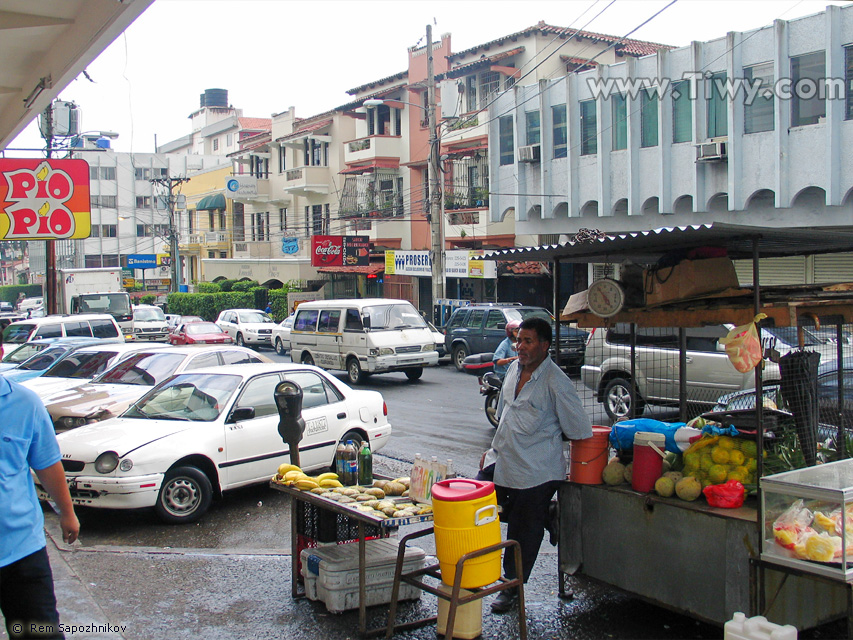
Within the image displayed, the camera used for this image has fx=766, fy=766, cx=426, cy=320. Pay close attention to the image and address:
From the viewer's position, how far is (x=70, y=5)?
5191 mm

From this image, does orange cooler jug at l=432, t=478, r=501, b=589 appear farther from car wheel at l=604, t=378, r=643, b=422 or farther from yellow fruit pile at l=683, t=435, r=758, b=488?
car wheel at l=604, t=378, r=643, b=422

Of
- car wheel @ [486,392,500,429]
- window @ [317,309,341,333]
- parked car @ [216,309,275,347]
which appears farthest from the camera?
parked car @ [216,309,275,347]

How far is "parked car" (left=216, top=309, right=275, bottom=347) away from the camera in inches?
1209

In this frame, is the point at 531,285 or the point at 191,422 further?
the point at 531,285

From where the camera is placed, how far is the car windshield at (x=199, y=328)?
2572 cm

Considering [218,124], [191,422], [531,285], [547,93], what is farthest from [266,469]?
[218,124]

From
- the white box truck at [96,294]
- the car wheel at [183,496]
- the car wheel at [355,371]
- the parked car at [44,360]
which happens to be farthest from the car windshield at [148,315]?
the car wheel at [183,496]

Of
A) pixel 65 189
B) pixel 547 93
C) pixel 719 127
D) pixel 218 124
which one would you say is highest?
pixel 218 124

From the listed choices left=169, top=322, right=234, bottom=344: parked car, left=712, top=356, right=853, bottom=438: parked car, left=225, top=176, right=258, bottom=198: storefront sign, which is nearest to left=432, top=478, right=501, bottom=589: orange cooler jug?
left=712, top=356, right=853, bottom=438: parked car

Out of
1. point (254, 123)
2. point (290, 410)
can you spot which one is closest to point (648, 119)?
point (290, 410)

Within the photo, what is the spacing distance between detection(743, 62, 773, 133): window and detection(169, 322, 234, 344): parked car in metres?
17.3

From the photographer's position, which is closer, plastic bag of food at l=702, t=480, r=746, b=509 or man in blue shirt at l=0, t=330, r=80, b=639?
man in blue shirt at l=0, t=330, r=80, b=639

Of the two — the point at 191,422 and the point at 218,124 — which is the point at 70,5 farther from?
the point at 218,124

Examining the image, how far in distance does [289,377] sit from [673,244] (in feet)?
17.6
